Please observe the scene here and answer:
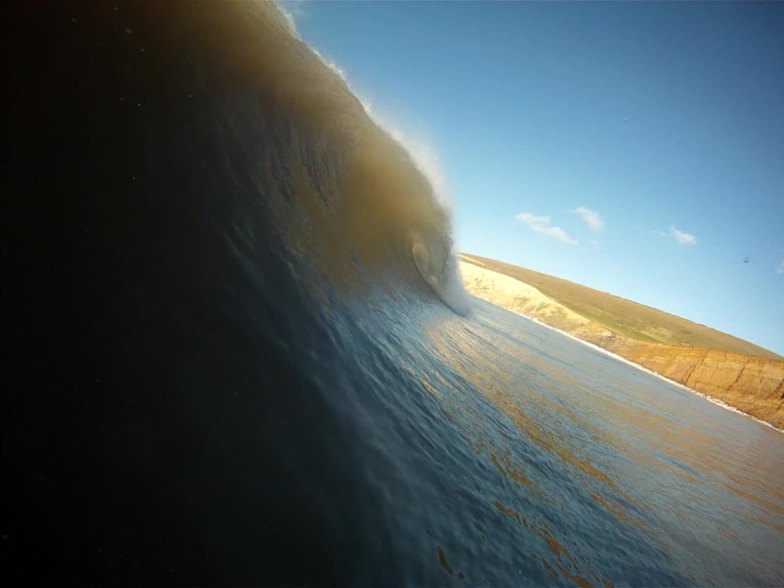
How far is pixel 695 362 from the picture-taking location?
4928 cm

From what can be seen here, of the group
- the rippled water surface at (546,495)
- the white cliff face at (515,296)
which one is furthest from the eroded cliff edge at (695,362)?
the rippled water surface at (546,495)

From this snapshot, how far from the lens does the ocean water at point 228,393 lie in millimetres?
2080

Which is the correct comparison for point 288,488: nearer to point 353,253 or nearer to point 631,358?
point 353,253

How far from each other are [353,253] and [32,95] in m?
5.72

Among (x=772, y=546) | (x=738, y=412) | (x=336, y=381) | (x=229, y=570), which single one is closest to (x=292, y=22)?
(x=336, y=381)

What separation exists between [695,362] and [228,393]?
6179cm

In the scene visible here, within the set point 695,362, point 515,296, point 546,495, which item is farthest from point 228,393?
point 515,296

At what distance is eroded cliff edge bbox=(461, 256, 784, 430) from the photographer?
41844mm

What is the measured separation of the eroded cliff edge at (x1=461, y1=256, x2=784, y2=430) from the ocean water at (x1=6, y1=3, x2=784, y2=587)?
46761mm

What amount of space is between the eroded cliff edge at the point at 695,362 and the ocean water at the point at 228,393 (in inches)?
1841

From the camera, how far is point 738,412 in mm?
42188

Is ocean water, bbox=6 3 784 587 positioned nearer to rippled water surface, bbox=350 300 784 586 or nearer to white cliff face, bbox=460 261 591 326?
rippled water surface, bbox=350 300 784 586

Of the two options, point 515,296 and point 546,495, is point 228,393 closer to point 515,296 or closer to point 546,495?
point 546,495

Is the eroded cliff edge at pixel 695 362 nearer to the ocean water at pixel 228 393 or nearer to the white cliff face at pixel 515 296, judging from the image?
the white cliff face at pixel 515 296
